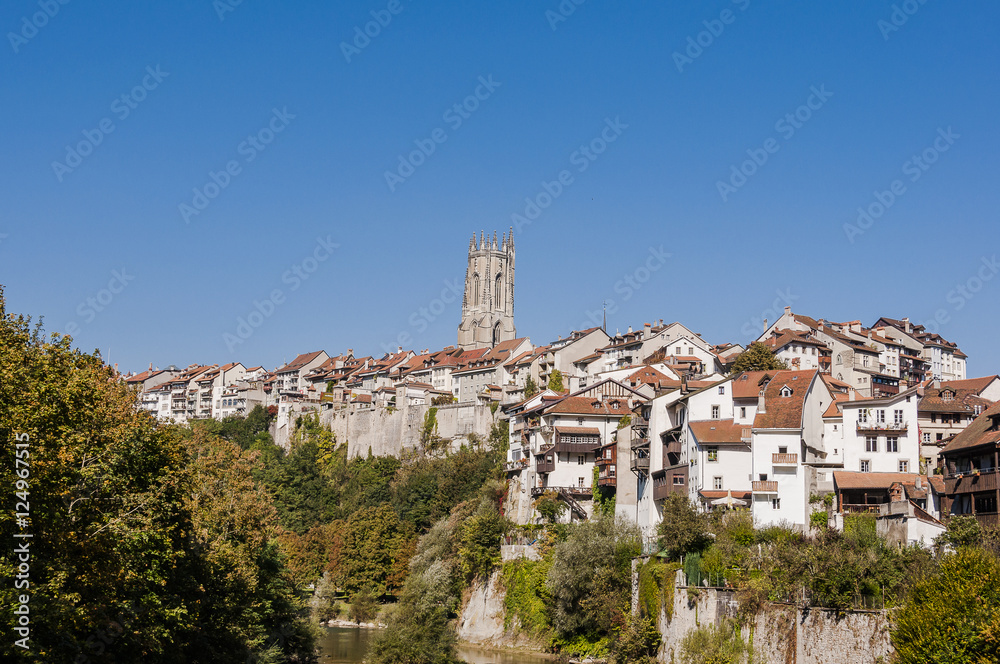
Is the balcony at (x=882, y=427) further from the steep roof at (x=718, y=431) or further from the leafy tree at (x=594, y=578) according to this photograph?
the leafy tree at (x=594, y=578)

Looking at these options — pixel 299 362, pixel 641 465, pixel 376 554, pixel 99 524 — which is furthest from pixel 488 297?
pixel 99 524

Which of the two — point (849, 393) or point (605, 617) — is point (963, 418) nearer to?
point (849, 393)

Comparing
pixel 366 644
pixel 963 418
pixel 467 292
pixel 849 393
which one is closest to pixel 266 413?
pixel 467 292

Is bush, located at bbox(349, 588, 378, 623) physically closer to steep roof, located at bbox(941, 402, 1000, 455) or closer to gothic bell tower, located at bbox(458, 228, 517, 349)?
steep roof, located at bbox(941, 402, 1000, 455)

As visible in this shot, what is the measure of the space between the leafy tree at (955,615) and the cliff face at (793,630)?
2.26m

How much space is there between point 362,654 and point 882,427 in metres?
29.2

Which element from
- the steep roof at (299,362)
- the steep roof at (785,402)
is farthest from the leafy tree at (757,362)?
the steep roof at (299,362)

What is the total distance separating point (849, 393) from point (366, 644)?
3184cm

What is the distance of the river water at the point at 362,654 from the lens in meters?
55.3

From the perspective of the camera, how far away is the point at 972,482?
4622cm

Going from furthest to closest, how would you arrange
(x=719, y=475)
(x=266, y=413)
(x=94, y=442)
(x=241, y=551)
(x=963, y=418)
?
1. (x=266, y=413)
2. (x=963, y=418)
3. (x=719, y=475)
4. (x=241, y=551)
5. (x=94, y=442)

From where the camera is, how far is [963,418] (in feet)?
193

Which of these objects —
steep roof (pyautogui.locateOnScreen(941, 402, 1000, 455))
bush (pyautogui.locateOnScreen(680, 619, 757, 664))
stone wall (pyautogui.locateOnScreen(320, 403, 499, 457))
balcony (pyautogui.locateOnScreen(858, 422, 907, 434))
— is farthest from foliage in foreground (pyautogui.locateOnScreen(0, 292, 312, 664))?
stone wall (pyautogui.locateOnScreen(320, 403, 499, 457))

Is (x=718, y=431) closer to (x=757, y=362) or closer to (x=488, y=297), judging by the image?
(x=757, y=362)
